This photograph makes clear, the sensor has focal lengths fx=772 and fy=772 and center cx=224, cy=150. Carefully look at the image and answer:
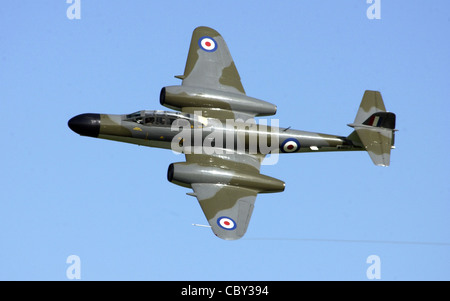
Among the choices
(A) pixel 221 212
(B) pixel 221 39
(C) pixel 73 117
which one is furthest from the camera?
(B) pixel 221 39

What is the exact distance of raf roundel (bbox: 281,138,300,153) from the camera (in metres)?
32.2

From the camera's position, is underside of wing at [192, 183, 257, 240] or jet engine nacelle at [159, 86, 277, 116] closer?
underside of wing at [192, 183, 257, 240]

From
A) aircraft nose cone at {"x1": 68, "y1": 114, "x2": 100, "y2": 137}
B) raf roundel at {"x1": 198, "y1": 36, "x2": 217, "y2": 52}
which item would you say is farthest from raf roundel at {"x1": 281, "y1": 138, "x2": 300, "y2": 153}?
aircraft nose cone at {"x1": 68, "y1": 114, "x2": 100, "y2": 137}

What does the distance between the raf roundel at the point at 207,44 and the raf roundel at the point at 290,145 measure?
18.0ft

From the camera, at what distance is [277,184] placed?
1185 inches

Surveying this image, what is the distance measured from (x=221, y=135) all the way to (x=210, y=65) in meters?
3.89

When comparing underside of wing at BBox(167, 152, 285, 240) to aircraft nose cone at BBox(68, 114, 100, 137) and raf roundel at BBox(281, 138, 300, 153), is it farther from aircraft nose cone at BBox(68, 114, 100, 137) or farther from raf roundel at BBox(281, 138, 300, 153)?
aircraft nose cone at BBox(68, 114, 100, 137)

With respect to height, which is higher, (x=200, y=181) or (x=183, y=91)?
(x=183, y=91)

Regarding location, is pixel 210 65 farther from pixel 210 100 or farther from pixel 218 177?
pixel 218 177

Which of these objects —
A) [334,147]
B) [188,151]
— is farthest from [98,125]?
[334,147]

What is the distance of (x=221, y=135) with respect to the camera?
31.3m

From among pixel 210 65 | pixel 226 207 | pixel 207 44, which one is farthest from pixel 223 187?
pixel 207 44

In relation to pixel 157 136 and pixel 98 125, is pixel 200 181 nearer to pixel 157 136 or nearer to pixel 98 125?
pixel 157 136

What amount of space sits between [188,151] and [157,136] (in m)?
1.40
